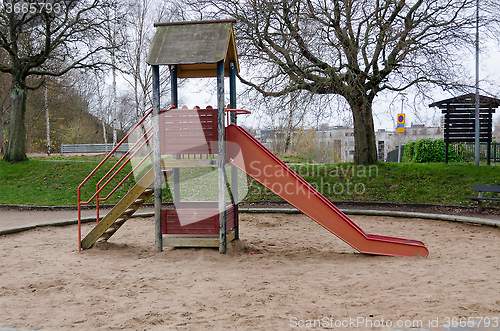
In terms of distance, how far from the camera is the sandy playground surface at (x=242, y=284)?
3.93m

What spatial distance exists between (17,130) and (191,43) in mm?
15085

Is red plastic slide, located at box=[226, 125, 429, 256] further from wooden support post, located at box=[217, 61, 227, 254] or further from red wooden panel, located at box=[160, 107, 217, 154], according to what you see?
red wooden panel, located at box=[160, 107, 217, 154]

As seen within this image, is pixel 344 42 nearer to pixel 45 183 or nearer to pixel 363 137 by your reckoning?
pixel 363 137

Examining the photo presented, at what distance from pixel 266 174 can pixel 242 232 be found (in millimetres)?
2790

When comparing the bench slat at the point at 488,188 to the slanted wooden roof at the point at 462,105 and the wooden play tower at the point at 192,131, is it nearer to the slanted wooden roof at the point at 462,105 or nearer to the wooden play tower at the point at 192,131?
the slanted wooden roof at the point at 462,105

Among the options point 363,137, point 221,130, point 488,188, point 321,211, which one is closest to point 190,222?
point 221,130

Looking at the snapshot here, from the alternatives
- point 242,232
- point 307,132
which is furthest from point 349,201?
point 307,132

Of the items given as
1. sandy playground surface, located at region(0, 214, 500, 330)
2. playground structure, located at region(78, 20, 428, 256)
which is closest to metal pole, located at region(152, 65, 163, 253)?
playground structure, located at region(78, 20, 428, 256)

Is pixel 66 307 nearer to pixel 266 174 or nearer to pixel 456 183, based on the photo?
pixel 266 174

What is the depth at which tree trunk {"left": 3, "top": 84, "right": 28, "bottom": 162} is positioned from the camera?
17.8m

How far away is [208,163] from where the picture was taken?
7.07 metres

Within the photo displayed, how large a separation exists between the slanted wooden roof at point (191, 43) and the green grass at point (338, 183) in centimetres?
792

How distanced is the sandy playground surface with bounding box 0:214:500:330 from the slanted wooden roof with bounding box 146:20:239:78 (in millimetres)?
3635

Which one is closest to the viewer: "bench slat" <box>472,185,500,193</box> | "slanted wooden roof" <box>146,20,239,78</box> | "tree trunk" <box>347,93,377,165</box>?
"slanted wooden roof" <box>146,20,239,78</box>
